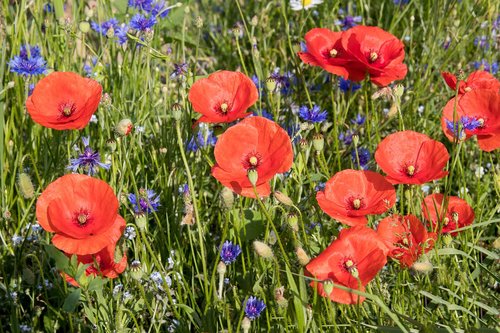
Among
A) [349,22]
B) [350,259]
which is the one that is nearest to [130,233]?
[350,259]

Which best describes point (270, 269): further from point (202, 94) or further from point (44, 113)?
point (44, 113)

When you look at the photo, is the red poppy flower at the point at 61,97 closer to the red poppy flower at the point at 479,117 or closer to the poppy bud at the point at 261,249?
the poppy bud at the point at 261,249

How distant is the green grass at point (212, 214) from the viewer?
186 centimetres

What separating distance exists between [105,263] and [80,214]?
0.68 ft

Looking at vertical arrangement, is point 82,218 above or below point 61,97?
below

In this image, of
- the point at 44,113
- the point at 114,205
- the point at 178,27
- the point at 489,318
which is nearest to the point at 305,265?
the point at 114,205

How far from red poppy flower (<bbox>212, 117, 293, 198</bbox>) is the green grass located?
3.1 inches

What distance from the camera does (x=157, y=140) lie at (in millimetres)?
2547

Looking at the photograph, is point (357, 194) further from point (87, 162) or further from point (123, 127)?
point (87, 162)

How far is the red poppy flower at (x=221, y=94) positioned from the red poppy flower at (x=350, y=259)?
0.50 m

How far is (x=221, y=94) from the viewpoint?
81.8 inches

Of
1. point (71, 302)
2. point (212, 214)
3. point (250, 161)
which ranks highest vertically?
point (250, 161)

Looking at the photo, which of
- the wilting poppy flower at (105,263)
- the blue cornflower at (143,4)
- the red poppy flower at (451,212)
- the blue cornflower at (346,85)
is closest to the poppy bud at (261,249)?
the wilting poppy flower at (105,263)

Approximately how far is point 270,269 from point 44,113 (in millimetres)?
704
